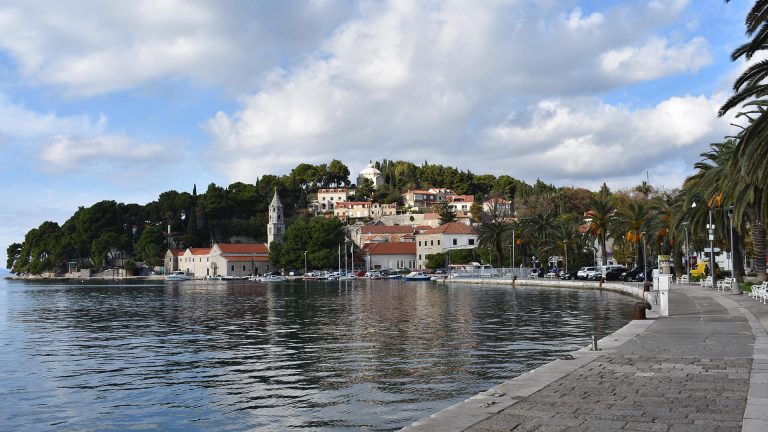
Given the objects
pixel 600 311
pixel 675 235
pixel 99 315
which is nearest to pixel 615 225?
pixel 675 235

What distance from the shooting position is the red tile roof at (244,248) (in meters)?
164

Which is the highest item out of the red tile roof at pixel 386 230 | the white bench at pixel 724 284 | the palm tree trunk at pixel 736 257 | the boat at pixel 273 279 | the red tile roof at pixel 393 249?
the red tile roof at pixel 386 230

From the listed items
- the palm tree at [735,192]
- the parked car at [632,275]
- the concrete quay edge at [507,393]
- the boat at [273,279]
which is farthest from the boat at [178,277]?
the concrete quay edge at [507,393]

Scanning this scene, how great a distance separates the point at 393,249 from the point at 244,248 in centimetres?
3702

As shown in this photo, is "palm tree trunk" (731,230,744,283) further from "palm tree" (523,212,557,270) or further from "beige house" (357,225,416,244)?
"beige house" (357,225,416,244)

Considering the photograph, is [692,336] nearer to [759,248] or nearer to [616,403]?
[616,403]

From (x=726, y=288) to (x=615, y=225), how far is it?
3065cm

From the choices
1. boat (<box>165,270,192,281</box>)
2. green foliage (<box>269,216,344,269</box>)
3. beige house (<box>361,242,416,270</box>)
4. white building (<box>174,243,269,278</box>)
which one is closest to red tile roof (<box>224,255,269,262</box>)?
white building (<box>174,243,269,278</box>)

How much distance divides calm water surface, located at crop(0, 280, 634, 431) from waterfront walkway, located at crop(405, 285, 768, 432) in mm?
2379

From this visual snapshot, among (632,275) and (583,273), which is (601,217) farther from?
(632,275)

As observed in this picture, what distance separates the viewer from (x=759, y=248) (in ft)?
156

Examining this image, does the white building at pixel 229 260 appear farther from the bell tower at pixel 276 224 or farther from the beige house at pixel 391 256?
the beige house at pixel 391 256

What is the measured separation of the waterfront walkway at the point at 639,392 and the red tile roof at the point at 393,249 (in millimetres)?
133185

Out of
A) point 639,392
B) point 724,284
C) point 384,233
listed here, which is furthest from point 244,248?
point 639,392
